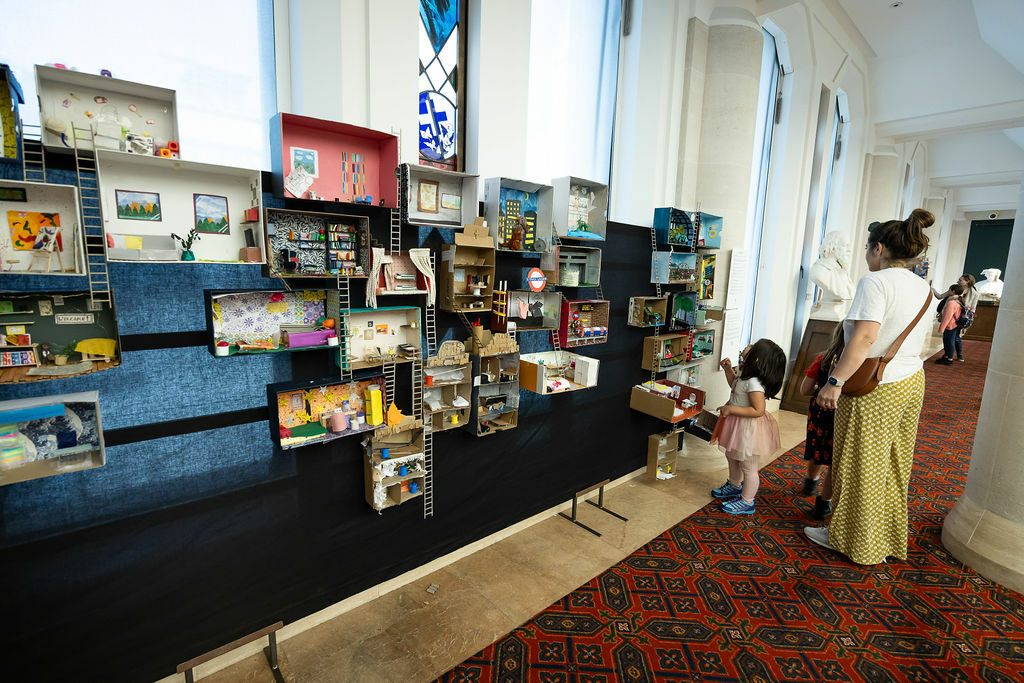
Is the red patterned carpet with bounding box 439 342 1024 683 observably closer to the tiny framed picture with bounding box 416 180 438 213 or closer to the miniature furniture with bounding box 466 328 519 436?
the miniature furniture with bounding box 466 328 519 436

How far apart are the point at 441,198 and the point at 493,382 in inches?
44.1

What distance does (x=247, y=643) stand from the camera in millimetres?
2150

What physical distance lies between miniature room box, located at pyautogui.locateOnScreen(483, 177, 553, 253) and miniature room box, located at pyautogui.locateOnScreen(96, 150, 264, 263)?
120 cm

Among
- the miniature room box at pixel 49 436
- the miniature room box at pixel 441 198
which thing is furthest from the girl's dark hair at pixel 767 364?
the miniature room box at pixel 49 436

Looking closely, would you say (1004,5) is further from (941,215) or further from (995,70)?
(941,215)

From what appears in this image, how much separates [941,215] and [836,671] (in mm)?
16911

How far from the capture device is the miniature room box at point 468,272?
247 centimetres

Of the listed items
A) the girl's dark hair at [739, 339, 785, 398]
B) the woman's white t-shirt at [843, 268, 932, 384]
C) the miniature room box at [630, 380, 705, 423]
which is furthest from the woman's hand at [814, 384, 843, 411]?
the miniature room box at [630, 380, 705, 423]

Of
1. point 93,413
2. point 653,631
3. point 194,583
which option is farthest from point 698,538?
point 93,413

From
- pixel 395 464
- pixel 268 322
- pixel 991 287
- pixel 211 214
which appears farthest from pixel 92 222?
pixel 991 287

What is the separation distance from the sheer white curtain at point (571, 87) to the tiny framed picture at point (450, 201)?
3.33ft

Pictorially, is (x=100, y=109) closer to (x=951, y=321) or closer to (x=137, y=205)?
(x=137, y=205)

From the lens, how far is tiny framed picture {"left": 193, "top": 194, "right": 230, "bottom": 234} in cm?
185

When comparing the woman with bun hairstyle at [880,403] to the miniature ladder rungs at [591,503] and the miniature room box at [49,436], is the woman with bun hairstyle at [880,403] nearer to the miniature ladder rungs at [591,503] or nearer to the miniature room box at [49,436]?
the miniature ladder rungs at [591,503]
